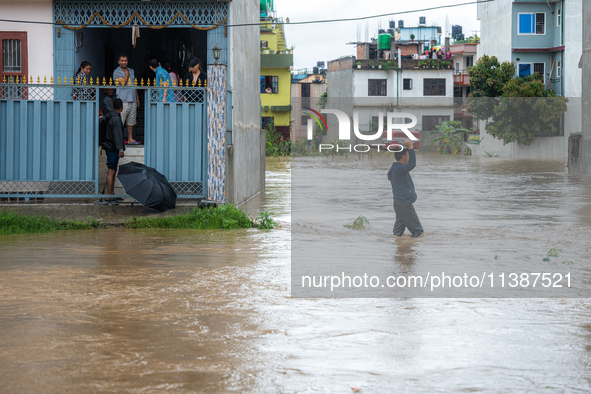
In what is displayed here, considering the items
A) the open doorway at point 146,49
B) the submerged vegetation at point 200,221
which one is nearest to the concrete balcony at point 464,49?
the open doorway at point 146,49

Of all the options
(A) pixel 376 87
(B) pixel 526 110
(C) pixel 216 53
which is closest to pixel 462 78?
(A) pixel 376 87

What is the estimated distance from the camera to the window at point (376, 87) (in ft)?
200

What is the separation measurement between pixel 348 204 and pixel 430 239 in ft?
19.5

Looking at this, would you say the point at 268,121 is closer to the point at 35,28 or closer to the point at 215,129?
the point at 35,28

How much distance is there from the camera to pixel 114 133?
1317 cm

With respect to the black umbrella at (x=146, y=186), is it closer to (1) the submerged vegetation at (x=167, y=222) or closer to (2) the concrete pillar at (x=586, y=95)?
(1) the submerged vegetation at (x=167, y=222)

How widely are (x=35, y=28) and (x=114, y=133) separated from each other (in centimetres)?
320

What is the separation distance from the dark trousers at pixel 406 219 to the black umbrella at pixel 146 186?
3746mm

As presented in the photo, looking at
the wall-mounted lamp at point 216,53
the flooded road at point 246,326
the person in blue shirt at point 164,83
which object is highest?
the wall-mounted lamp at point 216,53

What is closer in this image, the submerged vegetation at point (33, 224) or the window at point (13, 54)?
the submerged vegetation at point (33, 224)

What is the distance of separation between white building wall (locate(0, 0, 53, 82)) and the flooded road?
4.38 metres

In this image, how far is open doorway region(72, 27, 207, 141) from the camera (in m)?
18.2

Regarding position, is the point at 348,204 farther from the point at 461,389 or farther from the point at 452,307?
the point at 461,389

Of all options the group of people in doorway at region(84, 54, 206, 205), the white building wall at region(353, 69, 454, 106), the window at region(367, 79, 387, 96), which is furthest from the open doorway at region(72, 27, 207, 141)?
the window at region(367, 79, 387, 96)
